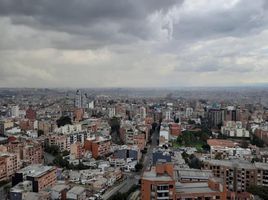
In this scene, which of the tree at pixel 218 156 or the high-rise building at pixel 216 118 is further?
the high-rise building at pixel 216 118

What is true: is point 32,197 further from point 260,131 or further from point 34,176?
point 260,131

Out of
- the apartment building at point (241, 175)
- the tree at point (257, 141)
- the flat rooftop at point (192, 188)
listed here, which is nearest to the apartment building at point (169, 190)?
the flat rooftop at point (192, 188)

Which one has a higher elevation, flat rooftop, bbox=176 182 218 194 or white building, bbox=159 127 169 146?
flat rooftop, bbox=176 182 218 194

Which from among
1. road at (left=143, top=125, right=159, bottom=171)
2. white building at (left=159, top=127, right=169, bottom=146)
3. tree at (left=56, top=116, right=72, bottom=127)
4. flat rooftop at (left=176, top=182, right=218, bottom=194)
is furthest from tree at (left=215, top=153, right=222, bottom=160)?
tree at (left=56, top=116, right=72, bottom=127)

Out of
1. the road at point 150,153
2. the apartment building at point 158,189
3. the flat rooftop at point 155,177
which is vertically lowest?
the road at point 150,153

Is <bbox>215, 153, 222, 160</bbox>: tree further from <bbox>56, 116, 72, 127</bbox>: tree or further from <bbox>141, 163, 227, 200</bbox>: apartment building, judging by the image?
<bbox>56, 116, 72, 127</bbox>: tree

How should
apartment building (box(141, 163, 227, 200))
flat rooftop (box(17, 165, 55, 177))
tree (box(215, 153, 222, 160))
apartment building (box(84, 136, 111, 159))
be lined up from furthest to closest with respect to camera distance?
apartment building (box(84, 136, 111, 159))
tree (box(215, 153, 222, 160))
flat rooftop (box(17, 165, 55, 177))
apartment building (box(141, 163, 227, 200))

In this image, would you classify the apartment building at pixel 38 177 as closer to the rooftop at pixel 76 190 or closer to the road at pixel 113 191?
the rooftop at pixel 76 190

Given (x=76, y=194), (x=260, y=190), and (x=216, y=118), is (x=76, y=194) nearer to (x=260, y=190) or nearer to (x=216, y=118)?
(x=260, y=190)

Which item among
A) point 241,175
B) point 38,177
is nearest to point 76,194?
point 38,177

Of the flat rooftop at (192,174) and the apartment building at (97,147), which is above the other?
the flat rooftop at (192,174)

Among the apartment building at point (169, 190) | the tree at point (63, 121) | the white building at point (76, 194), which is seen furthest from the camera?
the tree at point (63, 121)

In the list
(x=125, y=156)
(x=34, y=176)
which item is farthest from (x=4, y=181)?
(x=125, y=156)
